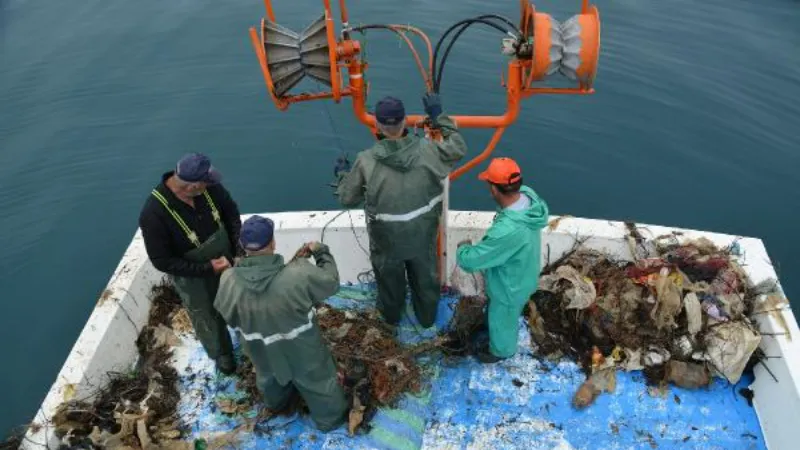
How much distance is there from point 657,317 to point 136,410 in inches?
140

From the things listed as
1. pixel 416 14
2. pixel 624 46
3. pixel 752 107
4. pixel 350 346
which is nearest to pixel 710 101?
pixel 752 107

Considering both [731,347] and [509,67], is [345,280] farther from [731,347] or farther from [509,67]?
[731,347]

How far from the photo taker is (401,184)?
11.3 feet

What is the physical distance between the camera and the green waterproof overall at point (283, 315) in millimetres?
2846

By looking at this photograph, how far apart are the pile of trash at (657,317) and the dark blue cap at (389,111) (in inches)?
71.2

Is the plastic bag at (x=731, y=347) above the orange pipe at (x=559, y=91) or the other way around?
the other way around

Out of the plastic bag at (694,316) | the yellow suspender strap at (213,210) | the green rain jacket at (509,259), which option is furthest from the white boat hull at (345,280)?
the yellow suspender strap at (213,210)

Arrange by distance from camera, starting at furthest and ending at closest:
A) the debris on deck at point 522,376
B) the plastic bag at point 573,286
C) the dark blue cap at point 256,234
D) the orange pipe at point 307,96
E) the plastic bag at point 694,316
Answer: the plastic bag at point 573,286
the plastic bag at point 694,316
the debris on deck at point 522,376
the orange pipe at point 307,96
the dark blue cap at point 256,234

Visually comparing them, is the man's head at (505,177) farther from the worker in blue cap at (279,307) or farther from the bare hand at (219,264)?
the bare hand at (219,264)

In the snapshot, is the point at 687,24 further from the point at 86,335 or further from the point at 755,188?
the point at 86,335

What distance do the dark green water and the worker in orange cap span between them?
10.6ft

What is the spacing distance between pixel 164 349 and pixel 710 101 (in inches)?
298

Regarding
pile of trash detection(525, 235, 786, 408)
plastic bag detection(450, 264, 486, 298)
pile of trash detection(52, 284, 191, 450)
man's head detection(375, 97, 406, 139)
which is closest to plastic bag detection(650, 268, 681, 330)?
pile of trash detection(525, 235, 786, 408)

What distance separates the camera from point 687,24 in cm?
926
